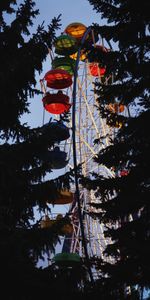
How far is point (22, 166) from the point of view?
20.9ft

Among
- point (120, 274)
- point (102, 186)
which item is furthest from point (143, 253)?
point (102, 186)

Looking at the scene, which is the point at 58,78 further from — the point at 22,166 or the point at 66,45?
the point at 22,166

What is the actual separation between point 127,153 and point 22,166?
169 centimetres

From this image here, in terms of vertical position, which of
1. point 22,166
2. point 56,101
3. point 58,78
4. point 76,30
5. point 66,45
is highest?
point 76,30

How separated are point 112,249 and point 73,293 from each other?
1006 mm

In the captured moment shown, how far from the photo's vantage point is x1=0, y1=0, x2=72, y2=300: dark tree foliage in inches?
Result: 201

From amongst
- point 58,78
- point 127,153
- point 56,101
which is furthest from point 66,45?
point 127,153

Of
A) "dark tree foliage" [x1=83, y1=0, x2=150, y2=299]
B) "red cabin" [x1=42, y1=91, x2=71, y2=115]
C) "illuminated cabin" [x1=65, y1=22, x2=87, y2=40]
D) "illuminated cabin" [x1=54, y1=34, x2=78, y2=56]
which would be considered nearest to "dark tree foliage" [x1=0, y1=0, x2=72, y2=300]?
"dark tree foliage" [x1=83, y1=0, x2=150, y2=299]

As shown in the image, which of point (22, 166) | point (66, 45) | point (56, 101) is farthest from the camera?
point (66, 45)

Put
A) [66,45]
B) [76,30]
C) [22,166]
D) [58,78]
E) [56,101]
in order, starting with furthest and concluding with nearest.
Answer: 1. [76,30]
2. [66,45]
3. [58,78]
4. [56,101]
5. [22,166]

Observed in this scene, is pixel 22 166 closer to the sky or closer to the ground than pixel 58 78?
closer to the ground

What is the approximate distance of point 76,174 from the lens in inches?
261

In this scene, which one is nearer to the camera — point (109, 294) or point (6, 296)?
point (6, 296)

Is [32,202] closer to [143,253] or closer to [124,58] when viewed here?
[143,253]
